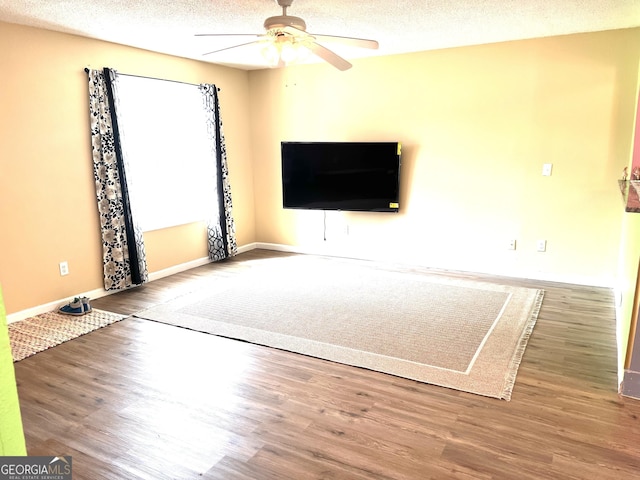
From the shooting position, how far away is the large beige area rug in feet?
9.70

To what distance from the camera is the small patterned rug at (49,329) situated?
10.6 feet

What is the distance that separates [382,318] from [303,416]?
1.44 m

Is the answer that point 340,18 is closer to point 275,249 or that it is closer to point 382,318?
point 382,318

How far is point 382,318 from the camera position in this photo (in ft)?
12.1

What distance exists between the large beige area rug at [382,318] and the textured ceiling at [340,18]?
2329 mm

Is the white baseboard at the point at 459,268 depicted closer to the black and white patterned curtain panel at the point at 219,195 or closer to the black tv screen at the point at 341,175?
the black tv screen at the point at 341,175

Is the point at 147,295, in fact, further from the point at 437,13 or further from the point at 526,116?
the point at 526,116

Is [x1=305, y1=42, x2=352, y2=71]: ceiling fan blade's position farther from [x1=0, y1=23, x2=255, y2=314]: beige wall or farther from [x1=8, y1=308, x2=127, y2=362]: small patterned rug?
Answer: [x1=8, y1=308, x2=127, y2=362]: small patterned rug

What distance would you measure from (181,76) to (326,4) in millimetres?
2463

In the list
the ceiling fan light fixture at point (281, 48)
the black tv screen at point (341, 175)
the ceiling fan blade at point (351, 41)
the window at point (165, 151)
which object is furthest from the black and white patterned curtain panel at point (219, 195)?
the ceiling fan blade at point (351, 41)

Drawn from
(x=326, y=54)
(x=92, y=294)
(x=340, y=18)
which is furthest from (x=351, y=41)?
(x=92, y=294)

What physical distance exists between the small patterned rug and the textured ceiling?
2.33 meters

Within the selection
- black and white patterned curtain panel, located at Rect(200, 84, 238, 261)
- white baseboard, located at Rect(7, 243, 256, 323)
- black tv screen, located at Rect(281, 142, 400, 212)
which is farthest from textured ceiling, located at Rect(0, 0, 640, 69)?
white baseboard, located at Rect(7, 243, 256, 323)

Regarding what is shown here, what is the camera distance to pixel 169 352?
3.18m
